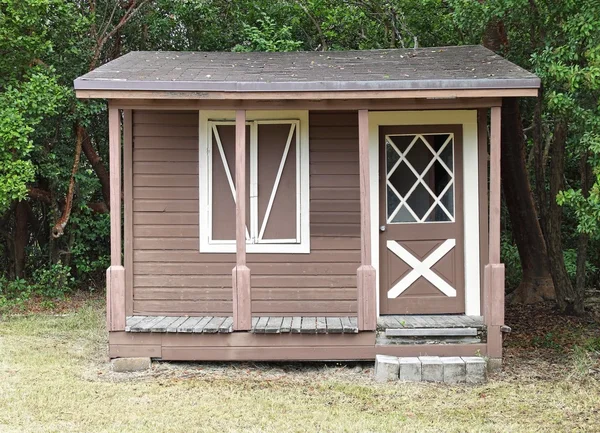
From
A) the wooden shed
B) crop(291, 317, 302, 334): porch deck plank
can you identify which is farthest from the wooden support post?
crop(291, 317, 302, 334): porch deck plank

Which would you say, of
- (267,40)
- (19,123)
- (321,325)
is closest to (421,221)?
(321,325)

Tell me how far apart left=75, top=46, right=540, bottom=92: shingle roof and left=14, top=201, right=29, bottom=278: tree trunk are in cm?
563

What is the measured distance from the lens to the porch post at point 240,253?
18.7 ft

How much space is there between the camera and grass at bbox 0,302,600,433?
173 inches

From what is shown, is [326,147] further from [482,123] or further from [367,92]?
[482,123]

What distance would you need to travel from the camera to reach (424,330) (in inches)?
227

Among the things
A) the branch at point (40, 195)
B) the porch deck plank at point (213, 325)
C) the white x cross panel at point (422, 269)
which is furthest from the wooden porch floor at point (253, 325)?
the branch at point (40, 195)

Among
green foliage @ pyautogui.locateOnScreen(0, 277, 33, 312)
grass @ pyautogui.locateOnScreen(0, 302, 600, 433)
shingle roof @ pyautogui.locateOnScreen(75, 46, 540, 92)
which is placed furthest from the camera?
green foliage @ pyautogui.locateOnScreen(0, 277, 33, 312)

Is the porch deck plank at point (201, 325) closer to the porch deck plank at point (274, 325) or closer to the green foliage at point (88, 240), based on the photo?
the porch deck plank at point (274, 325)

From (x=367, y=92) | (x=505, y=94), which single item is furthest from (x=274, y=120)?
(x=505, y=94)

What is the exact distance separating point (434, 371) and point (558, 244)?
4.07m

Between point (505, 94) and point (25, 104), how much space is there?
6.48m

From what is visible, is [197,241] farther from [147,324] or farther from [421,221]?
[421,221]

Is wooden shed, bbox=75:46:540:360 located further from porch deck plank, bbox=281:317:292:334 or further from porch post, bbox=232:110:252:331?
porch post, bbox=232:110:252:331
